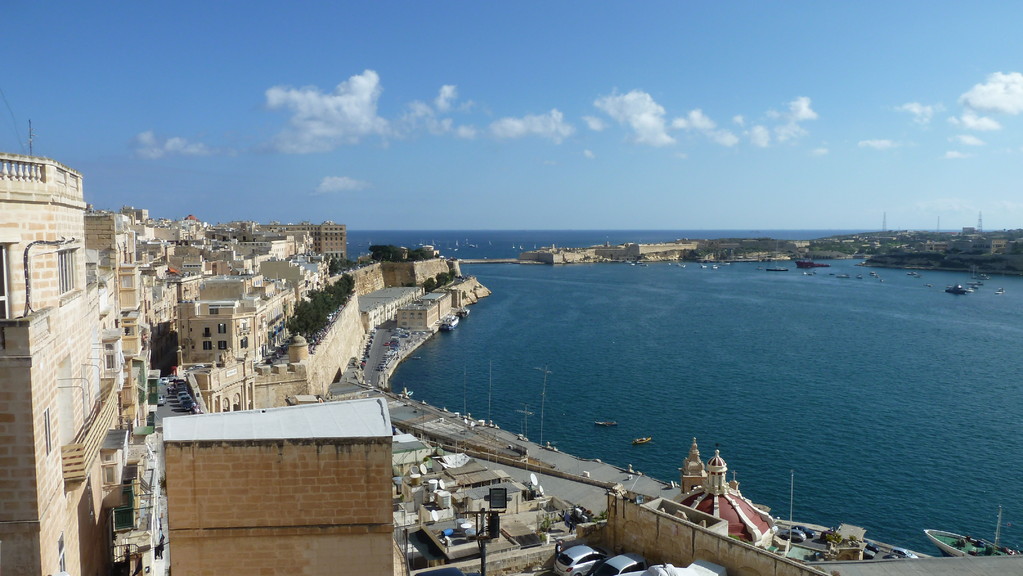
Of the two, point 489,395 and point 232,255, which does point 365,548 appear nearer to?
point 489,395

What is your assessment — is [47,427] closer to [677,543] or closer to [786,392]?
[677,543]

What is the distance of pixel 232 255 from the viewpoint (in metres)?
41.8

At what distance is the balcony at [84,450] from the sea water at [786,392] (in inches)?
724

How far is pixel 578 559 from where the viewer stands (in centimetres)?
947

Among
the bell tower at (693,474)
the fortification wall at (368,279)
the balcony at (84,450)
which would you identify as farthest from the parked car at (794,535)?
the fortification wall at (368,279)

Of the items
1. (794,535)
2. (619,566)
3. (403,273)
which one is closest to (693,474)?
(619,566)

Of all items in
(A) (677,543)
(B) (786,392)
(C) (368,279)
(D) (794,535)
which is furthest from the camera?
(C) (368,279)

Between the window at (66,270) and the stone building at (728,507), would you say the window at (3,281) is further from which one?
the stone building at (728,507)

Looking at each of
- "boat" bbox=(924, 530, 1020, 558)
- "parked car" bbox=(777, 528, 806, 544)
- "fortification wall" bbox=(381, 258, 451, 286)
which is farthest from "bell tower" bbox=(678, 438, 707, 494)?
"fortification wall" bbox=(381, 258, 451, 286)

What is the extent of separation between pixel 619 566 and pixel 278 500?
15.3 ft

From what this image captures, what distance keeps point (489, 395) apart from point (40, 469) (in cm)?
2969

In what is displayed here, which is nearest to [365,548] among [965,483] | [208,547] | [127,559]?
[208,547]

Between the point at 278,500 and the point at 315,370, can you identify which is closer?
the point at 278,500

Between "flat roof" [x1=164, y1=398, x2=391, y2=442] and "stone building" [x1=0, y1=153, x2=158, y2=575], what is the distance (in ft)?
1.68
